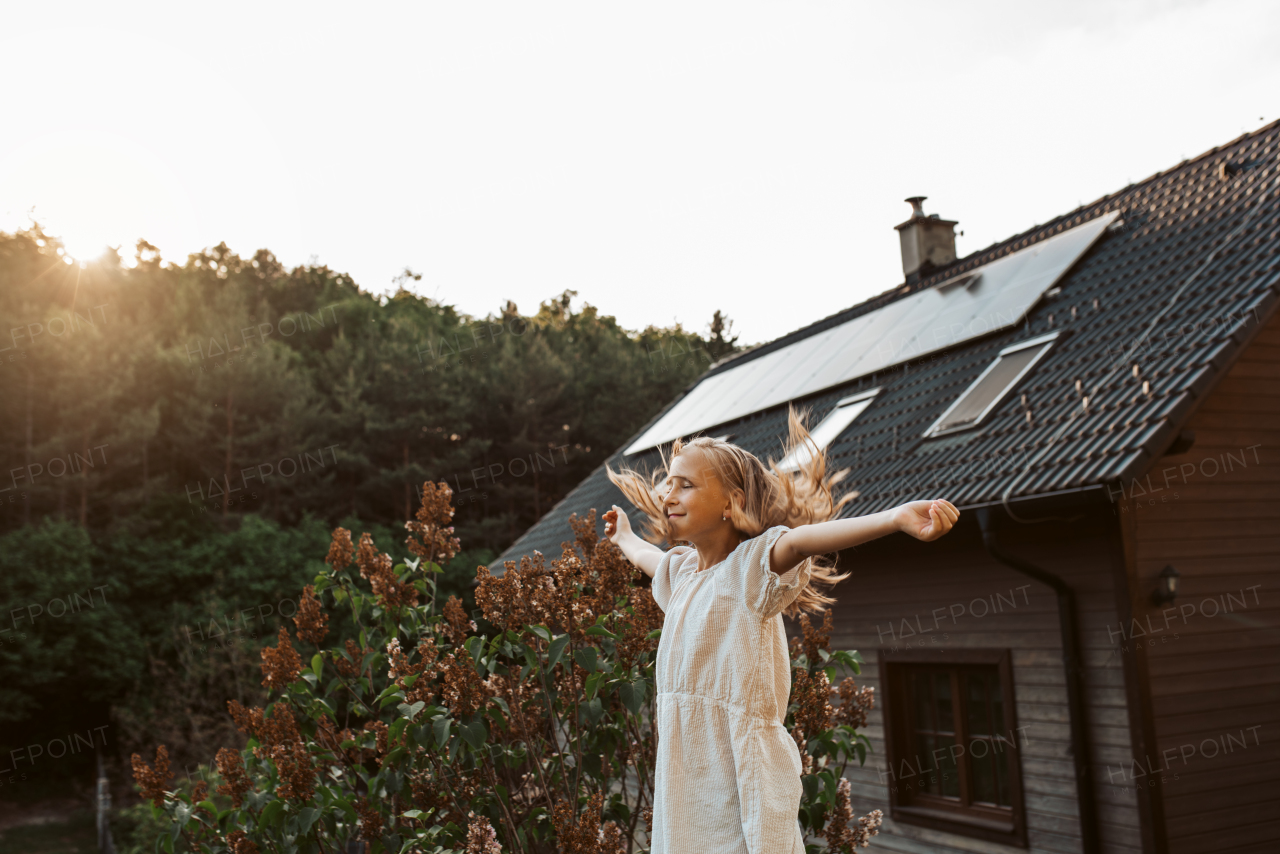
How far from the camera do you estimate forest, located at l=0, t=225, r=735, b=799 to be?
64.8ft

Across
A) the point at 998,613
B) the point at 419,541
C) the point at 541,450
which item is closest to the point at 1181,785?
the point at 998,613

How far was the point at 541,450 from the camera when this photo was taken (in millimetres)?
27875

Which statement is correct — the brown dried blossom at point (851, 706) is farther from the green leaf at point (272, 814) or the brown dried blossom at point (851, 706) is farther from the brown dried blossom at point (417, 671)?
the green leaf at point (272, 814)

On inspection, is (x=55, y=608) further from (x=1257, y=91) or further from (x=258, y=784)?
(x=1257, y=91)

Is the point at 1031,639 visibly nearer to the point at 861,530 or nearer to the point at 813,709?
the point at 813,709

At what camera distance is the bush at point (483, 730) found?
11.0 ft

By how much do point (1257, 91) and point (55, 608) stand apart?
2191 centimetres

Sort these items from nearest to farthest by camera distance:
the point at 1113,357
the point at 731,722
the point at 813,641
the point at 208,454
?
the point at 731,722, the point at 813,641, the point at 1113,357, the point at 208,454

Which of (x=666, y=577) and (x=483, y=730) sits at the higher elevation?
(x=666, y=577)

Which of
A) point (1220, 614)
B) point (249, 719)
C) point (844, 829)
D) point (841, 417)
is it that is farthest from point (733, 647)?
point (841, 417)

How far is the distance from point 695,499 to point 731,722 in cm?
54

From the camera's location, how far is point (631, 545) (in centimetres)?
285

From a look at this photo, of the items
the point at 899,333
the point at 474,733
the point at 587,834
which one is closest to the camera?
the point at 587,834

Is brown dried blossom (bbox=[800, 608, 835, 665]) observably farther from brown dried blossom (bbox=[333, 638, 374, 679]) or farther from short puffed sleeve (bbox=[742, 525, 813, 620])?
brown dried blossom (bbox=[333, 638, 374, 679])
